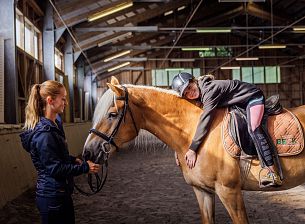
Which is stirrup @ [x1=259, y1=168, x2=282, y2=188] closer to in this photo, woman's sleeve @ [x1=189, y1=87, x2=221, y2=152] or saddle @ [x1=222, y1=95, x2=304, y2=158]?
saddle @ [x1=222, y1=95, x2=304, y2=158]

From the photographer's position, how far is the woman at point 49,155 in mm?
2496

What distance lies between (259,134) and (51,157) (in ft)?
5.69

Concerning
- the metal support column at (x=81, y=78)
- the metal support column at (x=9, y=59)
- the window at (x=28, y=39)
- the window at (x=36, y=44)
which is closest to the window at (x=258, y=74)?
the metal support column at (x=81, y=78)

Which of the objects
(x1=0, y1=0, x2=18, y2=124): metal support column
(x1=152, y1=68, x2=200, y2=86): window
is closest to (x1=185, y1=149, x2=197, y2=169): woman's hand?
(x1=0, y1=0, x2=18, y2=124): metal support column

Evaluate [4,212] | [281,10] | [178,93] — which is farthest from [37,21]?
[281,10]

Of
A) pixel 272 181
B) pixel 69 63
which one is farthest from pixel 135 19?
pixel 272 181

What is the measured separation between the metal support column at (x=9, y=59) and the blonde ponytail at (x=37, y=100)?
6.52 metres

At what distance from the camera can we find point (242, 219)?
308cm

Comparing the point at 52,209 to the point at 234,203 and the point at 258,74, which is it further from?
the point at 258,74

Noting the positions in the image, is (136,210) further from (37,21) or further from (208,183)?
(37,21)

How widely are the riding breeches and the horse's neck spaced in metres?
0.49

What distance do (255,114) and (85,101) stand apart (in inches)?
939

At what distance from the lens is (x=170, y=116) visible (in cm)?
339

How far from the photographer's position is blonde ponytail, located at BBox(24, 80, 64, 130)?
8.53 feet
